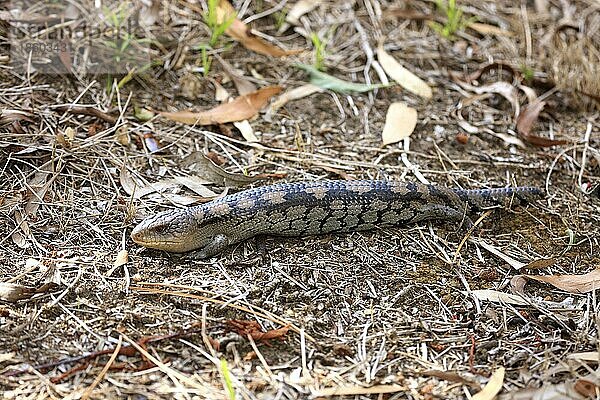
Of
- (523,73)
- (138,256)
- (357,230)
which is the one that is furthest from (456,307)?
(523,73)

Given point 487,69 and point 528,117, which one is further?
point 487,69

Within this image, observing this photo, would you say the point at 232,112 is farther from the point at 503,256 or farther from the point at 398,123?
the point at 503,256

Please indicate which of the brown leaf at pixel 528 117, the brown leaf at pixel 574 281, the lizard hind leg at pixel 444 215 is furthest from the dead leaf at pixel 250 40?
the brown leaf at pixel 574 281

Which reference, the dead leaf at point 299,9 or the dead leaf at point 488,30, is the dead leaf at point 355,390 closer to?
the dead leaf at point 299,9

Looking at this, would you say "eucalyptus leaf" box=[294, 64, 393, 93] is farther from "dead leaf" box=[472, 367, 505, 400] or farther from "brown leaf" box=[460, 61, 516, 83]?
"dead leaf" box=[472, 367, 505, 400]

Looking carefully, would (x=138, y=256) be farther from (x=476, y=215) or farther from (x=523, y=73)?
(x=523, y=73)

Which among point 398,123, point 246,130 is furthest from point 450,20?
point 246,130
